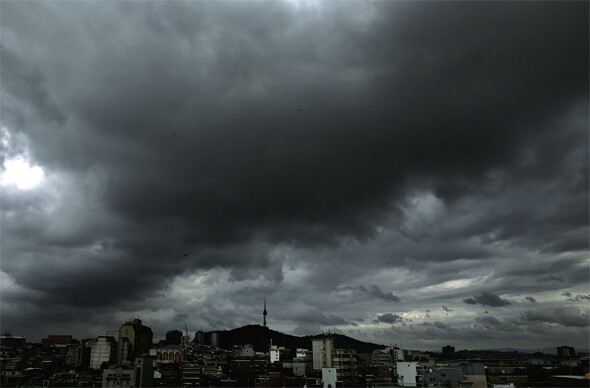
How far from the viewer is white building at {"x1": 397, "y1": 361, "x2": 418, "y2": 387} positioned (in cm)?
13612

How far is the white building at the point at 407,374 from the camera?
136m

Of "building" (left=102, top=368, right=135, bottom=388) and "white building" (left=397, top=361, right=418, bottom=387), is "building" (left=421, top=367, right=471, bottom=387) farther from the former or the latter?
"building" (left=102, top=368, right=135, bottom=388)

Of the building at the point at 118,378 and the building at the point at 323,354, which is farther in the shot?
the building at the point at 323,354

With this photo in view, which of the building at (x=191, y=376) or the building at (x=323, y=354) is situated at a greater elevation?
the building at (x=323, y=354)

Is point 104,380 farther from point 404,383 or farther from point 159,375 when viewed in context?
point 404,383

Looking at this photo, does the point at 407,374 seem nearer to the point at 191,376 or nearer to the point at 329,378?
the point at 329,378

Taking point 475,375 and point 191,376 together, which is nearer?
point 475,375

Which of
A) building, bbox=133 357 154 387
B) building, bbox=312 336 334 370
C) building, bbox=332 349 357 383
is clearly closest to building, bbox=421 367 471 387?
building, bbox=332 349 357 383

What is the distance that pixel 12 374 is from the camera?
178 m

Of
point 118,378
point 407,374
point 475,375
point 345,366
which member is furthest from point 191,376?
point 475,375

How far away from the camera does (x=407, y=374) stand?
137875 millimetres

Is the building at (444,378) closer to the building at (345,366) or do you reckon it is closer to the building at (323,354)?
the building at (345,366)

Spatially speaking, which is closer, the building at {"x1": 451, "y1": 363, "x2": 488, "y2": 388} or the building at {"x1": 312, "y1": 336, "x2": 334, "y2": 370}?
the building at {"x1": 451, "y1": 363, "x2": 488, "y2": 388}

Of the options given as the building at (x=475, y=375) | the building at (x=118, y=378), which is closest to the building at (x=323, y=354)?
the building at (x=475, y=375)
